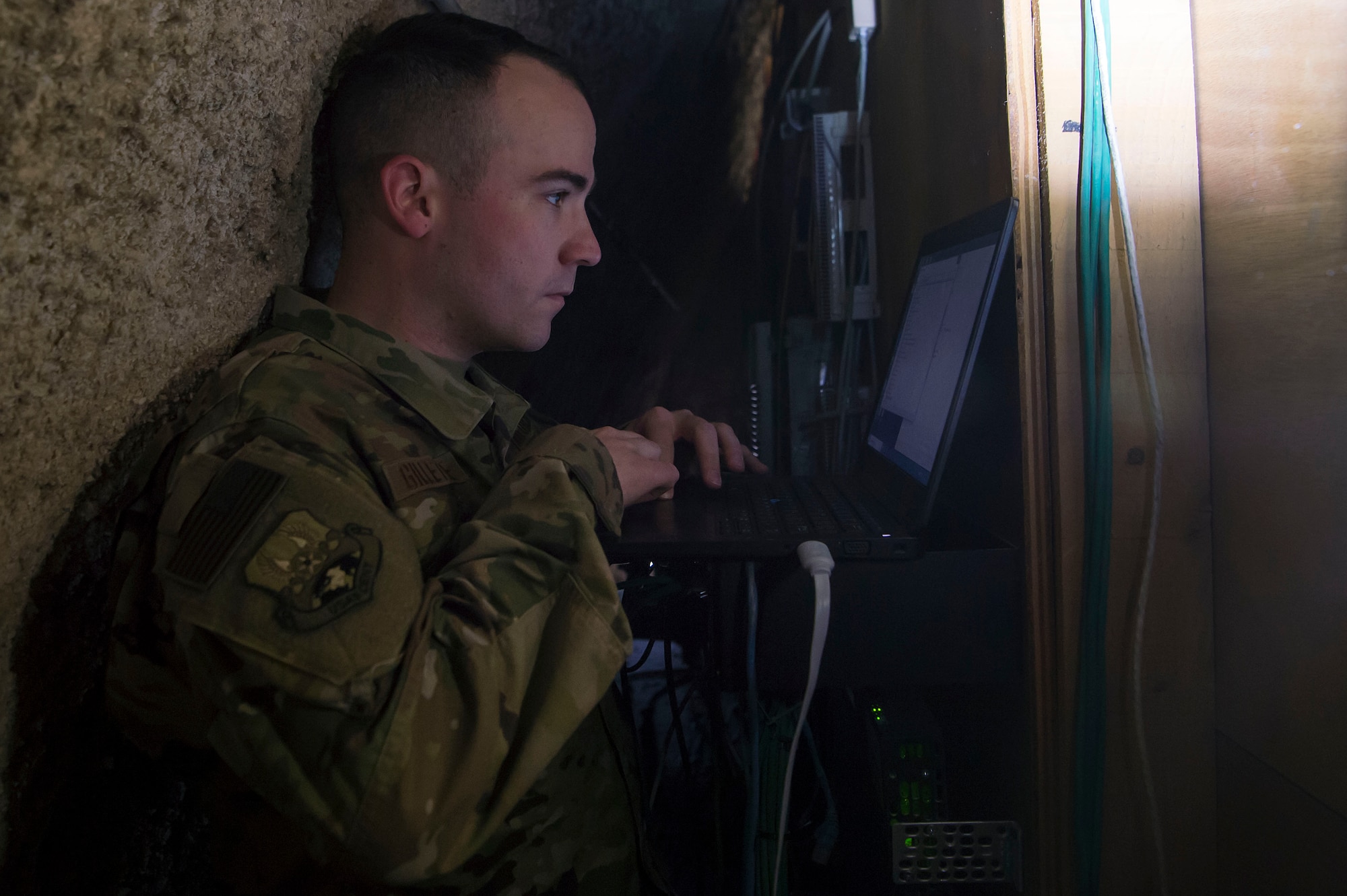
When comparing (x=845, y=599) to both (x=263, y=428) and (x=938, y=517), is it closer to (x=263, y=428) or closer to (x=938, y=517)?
(x=938, y=517)

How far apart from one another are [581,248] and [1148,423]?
667mm

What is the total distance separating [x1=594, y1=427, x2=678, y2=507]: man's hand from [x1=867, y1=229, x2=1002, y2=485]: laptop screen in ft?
0.97

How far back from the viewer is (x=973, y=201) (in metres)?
0.98

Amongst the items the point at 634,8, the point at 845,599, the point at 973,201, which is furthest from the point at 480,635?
the point at 634,8

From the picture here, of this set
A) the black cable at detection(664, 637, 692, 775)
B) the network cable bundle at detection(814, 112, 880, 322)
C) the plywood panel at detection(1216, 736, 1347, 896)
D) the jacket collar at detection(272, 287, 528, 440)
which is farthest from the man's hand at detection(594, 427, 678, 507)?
the network cable bundle at detection(814, 112, 880, 322)

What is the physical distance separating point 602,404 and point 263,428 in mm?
1529

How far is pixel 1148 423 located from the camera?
77cm

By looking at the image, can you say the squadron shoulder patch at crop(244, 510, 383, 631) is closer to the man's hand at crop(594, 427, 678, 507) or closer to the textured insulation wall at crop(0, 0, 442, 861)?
the textured insulation wall at crop(0, 0, 442, 861)

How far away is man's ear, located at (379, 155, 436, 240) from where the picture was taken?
0.85 metres

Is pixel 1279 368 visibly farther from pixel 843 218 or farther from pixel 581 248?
pixel 843 218

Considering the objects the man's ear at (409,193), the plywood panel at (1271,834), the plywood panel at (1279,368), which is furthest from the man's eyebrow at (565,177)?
the plywood panel at (1271,834)

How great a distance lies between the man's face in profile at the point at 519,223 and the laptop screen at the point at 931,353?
1.49 feet

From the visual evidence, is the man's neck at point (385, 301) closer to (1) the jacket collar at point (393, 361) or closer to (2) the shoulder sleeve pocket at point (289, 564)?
(1) the jacket collar at point (393, 361)

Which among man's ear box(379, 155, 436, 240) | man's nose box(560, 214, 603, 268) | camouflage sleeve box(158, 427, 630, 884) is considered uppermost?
man's ear box(379, 155, 436, 240)
